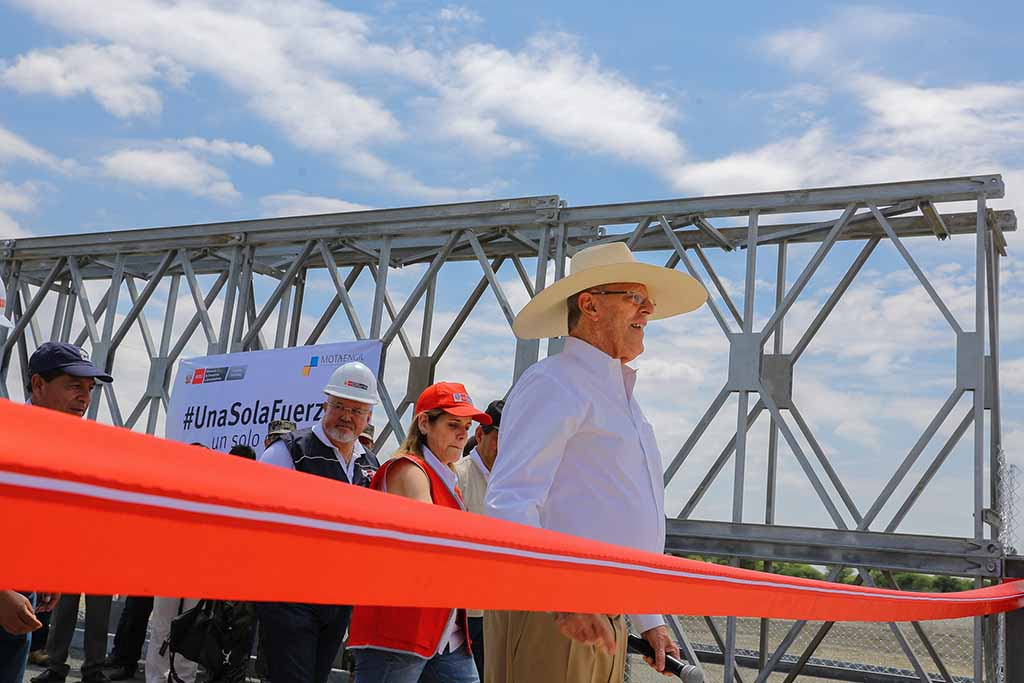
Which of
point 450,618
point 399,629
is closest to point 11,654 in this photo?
point 399,629

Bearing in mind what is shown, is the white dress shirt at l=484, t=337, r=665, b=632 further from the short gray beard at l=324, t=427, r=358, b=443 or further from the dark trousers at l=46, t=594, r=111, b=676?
the dark trousers at l=46, t=594, r=111, b=676

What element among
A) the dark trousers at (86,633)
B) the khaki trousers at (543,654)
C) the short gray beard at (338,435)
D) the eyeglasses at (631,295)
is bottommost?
the dark trousers at (86,633)

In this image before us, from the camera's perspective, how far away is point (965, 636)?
394 inches

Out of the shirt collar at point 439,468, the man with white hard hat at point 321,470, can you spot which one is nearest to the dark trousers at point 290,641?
the man with white hard hat at point 321,470

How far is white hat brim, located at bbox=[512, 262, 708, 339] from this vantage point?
331 centimetres

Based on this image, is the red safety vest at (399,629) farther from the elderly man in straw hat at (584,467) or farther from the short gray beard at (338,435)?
the short gray beard at (338,435)

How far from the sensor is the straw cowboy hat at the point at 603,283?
3.31m

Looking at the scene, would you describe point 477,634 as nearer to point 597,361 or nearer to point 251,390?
point 597,361

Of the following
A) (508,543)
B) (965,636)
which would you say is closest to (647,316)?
(508,543)

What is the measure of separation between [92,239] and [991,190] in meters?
10.1

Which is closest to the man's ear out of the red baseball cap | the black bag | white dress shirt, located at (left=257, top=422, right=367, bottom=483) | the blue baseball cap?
the red baseball cap

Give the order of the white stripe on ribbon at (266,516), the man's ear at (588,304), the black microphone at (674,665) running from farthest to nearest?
the man's ear at (588,304) → the black microphone at (674,665) → the white stripe on ribbon at (266,516)

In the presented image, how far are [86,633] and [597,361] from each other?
276 inches

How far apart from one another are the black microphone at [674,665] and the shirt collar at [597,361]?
75 centimetres
